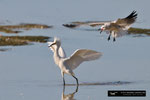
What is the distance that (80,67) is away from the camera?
63.2 feet

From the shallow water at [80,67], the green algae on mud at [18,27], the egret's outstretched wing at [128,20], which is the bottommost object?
the shallow water at [80,67]

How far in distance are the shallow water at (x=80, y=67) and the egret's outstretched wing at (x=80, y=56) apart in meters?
0.46

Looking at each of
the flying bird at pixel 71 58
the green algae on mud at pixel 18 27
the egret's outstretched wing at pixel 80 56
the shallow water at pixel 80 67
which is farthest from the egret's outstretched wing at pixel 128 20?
the green algae on mud at pixel 18 27

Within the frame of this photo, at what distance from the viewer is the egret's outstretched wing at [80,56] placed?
17.0m

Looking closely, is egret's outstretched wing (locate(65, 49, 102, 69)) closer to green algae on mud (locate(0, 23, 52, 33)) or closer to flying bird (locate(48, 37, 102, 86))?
flying bird (locate(48, 37, 102, 86))

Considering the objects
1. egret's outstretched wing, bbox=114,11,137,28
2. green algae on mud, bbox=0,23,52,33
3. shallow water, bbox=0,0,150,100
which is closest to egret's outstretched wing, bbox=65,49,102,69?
shallow water, bbox=0,0,150,100

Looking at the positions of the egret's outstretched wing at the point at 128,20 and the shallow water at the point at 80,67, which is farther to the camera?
the egret's outstretched wing at the point at 128,20

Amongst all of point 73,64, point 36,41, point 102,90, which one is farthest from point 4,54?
point 102,90

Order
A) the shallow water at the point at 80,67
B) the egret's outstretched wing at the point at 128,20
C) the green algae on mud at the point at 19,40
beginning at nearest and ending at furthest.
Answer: the shallow water at the point at 80,67 < the egret's outstretched wing at the point at 128,20 < the green algae on mud at the point at 19,40

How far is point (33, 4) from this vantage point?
34.1 meters

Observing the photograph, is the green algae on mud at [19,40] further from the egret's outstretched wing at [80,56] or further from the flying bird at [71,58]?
the egret's outstretched wing at [80,56]

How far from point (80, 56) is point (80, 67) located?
205 centimetres

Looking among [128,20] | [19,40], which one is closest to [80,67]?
[128,20]

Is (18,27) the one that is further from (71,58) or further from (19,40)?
(71,58)
